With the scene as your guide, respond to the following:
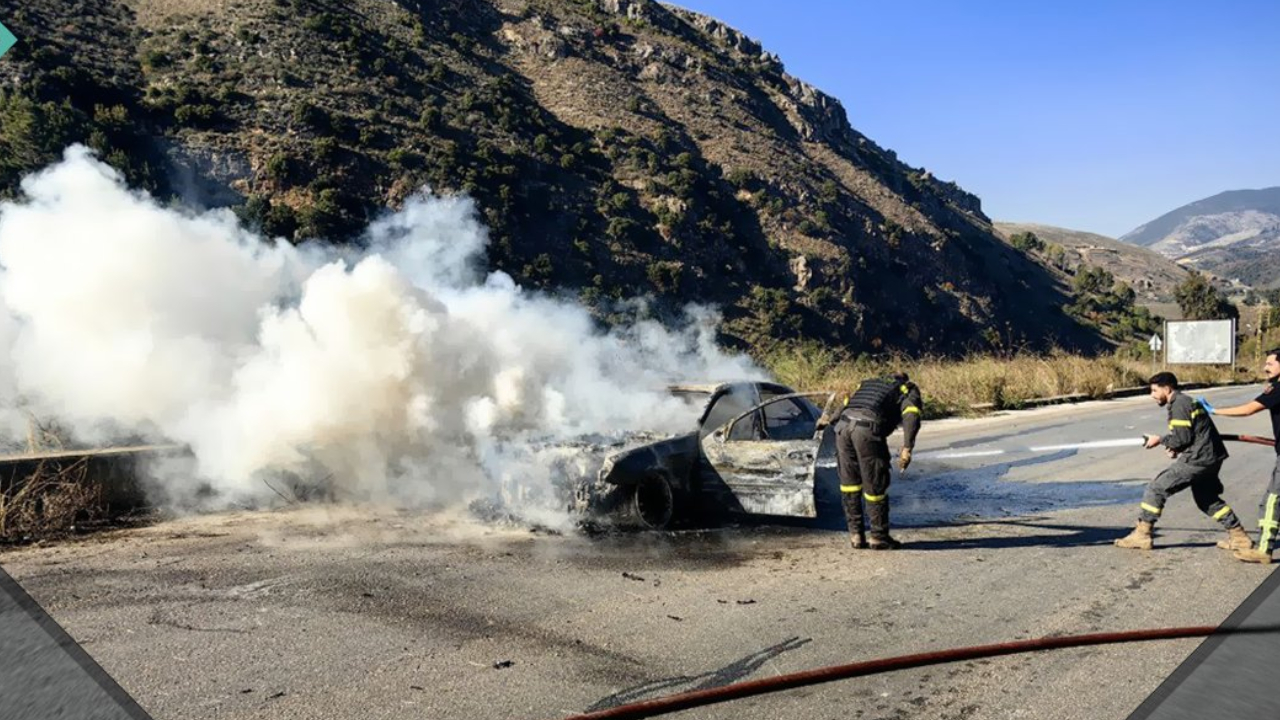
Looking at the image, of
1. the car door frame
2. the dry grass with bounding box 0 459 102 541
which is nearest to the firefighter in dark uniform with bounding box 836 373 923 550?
the car door frame

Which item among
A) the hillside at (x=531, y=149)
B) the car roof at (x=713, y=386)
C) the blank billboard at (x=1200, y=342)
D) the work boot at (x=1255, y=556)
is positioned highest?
the hillside at (x=531, y=149)

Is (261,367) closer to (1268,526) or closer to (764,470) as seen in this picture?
(764,470)

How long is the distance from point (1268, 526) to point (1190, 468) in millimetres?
708

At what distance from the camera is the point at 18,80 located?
34.6 m

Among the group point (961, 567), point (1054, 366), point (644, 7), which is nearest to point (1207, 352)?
point (1054, 366)

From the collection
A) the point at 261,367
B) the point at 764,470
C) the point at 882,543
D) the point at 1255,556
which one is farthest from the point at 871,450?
the point at 261,367

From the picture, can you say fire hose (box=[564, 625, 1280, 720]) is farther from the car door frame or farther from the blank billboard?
the blank billboard

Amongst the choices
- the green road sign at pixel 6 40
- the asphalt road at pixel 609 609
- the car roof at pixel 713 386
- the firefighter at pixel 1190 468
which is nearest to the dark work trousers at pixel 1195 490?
the firefighter at pixel 1190 468

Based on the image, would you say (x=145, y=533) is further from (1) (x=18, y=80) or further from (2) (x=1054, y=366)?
(1) (x=18, y=80)

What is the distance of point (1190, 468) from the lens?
6.87m

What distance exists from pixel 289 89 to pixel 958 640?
4363 centimetres

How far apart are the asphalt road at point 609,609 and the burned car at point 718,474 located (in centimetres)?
34

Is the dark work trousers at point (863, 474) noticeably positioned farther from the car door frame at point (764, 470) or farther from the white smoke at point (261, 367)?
the white smoke at point (261, 367)

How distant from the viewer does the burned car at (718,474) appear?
783 centimetres
